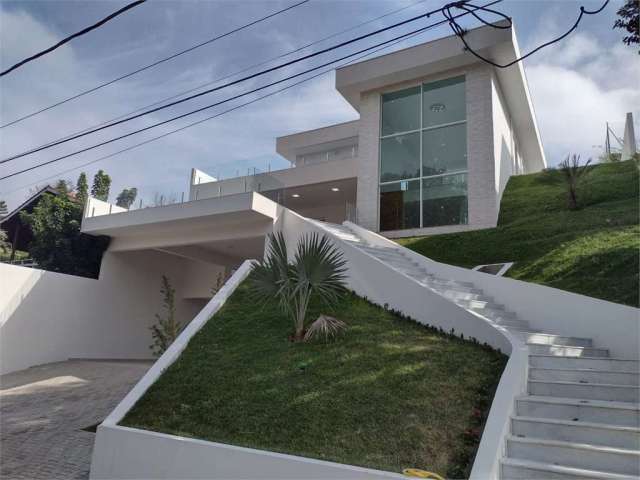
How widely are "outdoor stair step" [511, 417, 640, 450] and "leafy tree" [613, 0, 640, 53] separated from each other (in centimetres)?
493

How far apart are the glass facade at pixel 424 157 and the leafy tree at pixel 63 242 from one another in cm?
958

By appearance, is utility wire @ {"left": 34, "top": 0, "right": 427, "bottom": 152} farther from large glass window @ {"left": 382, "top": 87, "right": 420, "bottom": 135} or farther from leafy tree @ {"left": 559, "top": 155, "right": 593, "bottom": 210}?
leafy tree @ {"left": 559, "top": 155, "right": 593, "bottom": 210}

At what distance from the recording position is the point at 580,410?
182 inches

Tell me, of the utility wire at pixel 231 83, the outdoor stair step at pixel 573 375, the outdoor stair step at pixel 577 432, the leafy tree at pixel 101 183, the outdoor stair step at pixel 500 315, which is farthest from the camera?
the leafy tree at pixel 101 183

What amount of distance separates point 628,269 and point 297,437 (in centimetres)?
650

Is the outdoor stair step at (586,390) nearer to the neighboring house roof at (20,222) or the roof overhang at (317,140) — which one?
the roof overhang at (317,140)

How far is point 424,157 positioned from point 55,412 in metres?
11.4

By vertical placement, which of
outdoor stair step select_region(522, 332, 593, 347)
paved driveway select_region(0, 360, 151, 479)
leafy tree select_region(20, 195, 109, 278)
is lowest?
paved driveway select_region(0, 360, 151, 479)

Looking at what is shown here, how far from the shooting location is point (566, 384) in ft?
16.6

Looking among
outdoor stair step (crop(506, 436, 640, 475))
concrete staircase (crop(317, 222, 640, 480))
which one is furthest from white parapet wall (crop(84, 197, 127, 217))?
outdoor stair step (crop(506, 436, 640, 475))

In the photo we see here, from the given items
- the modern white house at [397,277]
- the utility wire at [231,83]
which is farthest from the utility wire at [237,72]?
the modern white house at [397,277]

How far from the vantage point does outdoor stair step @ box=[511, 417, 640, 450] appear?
4.18 m

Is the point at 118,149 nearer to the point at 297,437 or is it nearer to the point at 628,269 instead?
the point at 297,437

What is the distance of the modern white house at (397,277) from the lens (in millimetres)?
Result: 4484
